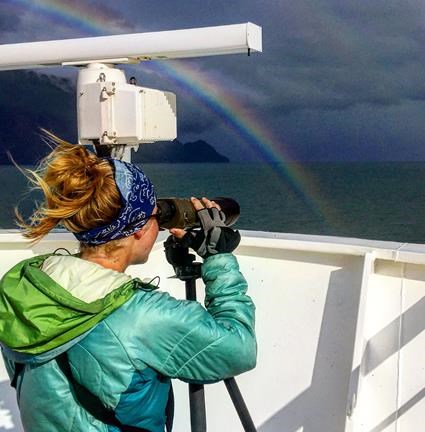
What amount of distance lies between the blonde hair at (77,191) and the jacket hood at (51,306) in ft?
0.33

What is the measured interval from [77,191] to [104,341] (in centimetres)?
31

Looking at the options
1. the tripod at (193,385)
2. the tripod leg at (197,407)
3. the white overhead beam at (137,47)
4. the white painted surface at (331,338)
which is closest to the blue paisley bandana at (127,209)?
the tripod at (193,385)

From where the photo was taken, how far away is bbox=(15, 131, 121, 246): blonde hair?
1314 mm

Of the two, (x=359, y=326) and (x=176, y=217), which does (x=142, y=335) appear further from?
(x=359, y=326)

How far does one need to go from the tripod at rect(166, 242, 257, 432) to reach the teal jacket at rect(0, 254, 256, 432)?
0.33 metres

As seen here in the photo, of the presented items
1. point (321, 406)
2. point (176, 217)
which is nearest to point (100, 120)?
point (176, 217)

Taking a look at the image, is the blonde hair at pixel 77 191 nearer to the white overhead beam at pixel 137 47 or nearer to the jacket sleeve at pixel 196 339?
the jacket sleeve at pixel 196 339

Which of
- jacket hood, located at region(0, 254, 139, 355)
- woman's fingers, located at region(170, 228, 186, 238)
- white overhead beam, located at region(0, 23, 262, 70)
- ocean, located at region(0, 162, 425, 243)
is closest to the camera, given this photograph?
jacket hood, located at region(0, 254, 139, 355)

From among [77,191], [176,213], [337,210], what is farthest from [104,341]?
[337,210]

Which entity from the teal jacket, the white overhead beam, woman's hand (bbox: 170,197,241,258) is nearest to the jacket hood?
the teal jacket

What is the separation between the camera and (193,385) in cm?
168

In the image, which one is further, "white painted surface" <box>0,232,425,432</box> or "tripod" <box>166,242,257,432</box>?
"white painted surface" <box>0,232,425,432</box>

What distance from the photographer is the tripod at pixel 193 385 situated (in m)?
1.70

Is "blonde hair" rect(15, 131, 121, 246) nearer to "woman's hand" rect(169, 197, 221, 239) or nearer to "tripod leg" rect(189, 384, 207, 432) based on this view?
"woman's hand" rect(169, 197, 221, 239)
